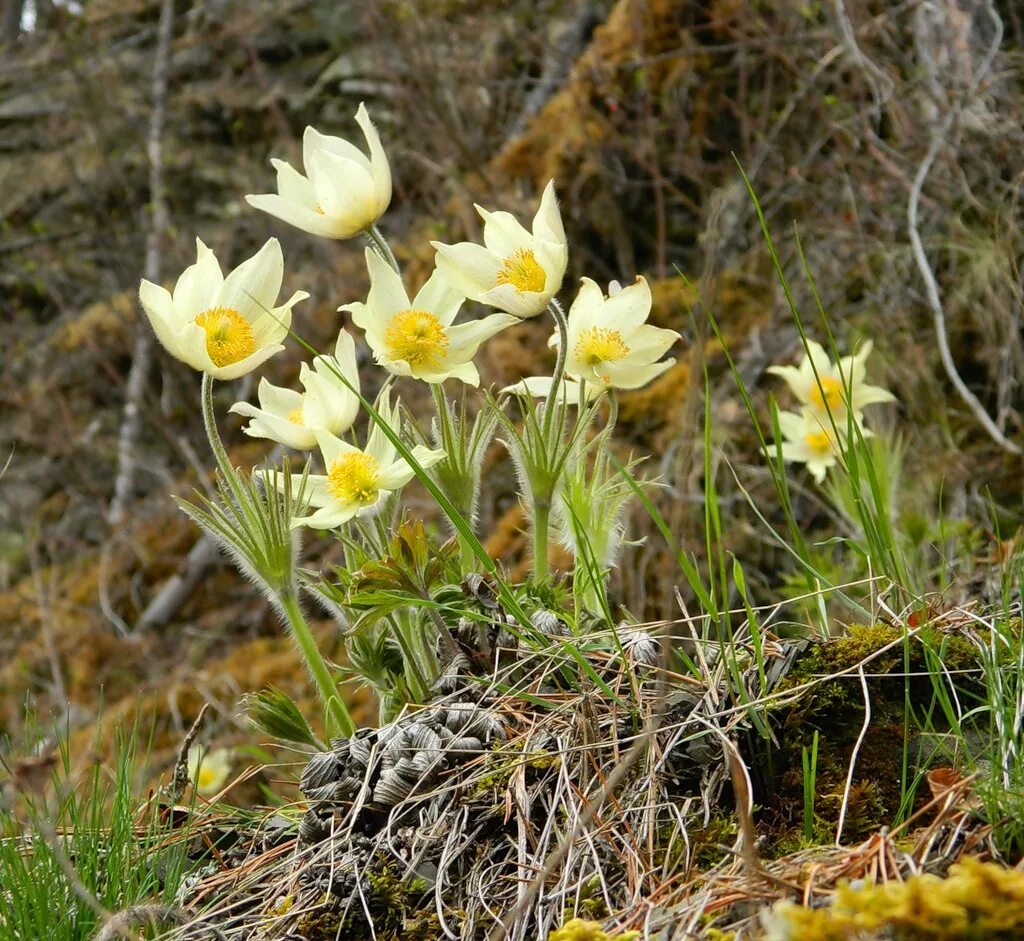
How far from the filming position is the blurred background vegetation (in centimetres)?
317

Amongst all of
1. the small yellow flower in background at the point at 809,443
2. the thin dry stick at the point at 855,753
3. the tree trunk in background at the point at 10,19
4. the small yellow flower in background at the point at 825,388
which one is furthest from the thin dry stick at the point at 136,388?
the thin dry stick at the point at 855,753

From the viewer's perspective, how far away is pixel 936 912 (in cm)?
77

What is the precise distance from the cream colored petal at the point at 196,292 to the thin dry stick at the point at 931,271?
2.09 metres

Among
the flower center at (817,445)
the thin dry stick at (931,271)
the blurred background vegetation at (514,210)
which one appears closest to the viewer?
the flower center at (817,445)

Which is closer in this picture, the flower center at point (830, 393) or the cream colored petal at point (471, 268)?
the cream colored petal at point (471, 268)

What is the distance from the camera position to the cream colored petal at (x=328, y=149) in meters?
1.47

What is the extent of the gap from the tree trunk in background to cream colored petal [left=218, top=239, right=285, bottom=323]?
7142 millimetres

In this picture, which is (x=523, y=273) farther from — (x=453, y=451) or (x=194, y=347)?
(x=194, y=347)

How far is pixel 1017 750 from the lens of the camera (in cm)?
105

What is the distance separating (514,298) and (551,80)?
388 cm

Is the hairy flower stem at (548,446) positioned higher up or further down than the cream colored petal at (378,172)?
further down

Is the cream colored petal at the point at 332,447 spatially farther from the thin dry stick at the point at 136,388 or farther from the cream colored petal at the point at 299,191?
the thin dry stick at the point at 136,388

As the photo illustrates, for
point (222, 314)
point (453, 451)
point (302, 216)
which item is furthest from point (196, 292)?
point (453, 451)

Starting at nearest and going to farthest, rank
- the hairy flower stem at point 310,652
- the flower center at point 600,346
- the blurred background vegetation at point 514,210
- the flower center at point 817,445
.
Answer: the hairy flower stem at point 310,652 → the flower center at point 600,346 → the flower center at point 817,445 → the blurred background vegetation at point 514,210
